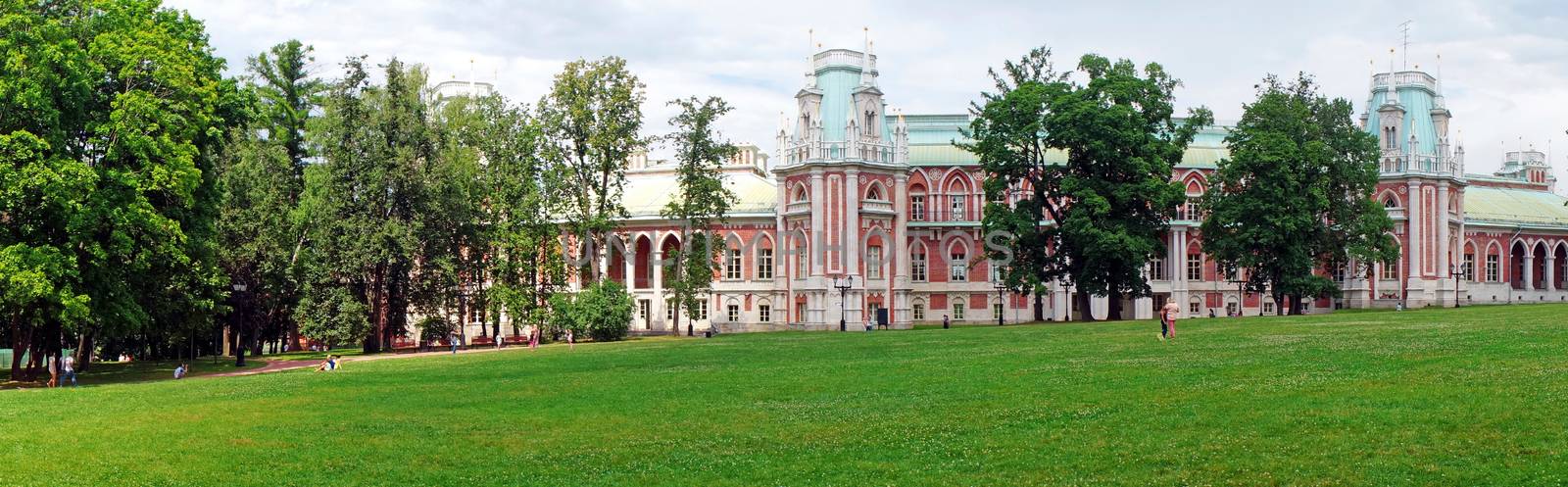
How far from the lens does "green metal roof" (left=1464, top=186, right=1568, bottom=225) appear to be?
270 feet

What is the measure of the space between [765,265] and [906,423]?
2113 inches

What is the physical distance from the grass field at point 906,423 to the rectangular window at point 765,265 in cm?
4272

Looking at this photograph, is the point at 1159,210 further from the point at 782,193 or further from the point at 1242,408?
the point at 1242,408

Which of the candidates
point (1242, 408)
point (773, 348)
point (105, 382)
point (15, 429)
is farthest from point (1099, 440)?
point (105, 382)

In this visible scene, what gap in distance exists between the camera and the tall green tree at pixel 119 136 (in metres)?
33.2

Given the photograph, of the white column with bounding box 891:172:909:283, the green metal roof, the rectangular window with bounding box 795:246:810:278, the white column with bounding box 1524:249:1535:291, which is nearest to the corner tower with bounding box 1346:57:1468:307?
the green metal roof

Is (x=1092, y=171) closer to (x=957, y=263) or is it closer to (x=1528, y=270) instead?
(x=957, y=263)

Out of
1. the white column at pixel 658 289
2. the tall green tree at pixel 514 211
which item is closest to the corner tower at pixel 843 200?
the white column at pixel 658 289

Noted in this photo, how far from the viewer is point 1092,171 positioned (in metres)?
56.7

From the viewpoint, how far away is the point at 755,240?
7238 cm

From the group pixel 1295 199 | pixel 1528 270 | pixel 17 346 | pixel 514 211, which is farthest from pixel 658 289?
pixel 1528 270

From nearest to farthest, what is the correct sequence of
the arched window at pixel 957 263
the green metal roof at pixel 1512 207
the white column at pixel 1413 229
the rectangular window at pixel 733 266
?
the rectangular window at pixel 733 266
the arched window at pixel 957 263
the white column at pixel 1413 229
the green metal roof at pixel 1512 207

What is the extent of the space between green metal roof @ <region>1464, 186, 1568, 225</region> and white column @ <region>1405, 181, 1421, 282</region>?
7869mm

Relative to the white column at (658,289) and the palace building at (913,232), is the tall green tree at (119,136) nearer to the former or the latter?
the palace building at (913,232)
